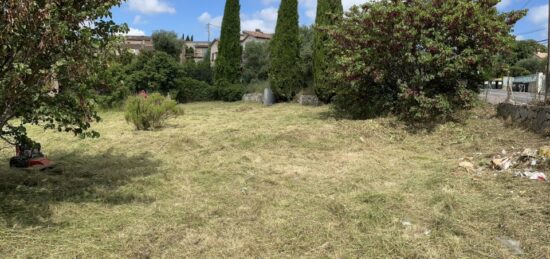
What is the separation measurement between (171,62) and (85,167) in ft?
37.3

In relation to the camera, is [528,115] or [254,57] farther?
[254,57]

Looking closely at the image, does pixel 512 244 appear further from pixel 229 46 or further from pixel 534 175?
pixel 229 46

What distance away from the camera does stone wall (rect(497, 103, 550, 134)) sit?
623 cm

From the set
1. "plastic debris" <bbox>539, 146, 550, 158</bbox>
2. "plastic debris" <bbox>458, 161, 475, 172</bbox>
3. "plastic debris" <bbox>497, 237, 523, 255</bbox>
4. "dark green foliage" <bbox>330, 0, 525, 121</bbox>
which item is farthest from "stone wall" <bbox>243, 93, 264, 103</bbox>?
"plastic debris" <bbox>497, 237, 523, 255</bbox>

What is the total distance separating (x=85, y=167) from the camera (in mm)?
5336

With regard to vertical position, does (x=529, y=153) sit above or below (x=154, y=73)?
below

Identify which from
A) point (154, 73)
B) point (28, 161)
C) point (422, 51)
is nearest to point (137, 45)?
point (154, 73)

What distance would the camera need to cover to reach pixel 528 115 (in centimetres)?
677

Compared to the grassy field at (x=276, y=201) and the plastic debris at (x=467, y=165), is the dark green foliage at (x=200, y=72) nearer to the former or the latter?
the grassy field at (x=276, y=201)

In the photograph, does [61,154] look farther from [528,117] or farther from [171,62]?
[171,62]

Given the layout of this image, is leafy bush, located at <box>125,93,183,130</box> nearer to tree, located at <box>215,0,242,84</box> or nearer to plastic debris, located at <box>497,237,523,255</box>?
plastic debris, located at <box>497,237,523,255</box>

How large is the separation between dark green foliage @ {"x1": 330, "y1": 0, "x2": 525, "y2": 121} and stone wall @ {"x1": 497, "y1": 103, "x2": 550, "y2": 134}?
23.3 inches

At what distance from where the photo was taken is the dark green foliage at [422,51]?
7266mm

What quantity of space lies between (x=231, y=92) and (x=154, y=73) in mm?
3140
